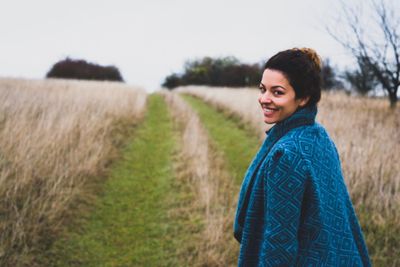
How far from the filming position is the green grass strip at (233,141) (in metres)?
5.95

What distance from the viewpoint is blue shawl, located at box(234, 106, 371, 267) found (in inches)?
46.6

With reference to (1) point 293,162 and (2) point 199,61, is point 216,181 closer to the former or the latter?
(1) point 293,162

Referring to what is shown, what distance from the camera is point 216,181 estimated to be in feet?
15.8

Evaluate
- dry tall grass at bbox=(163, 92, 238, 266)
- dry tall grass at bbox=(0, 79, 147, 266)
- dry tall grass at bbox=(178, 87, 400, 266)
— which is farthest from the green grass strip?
dry tall grass at bbox=(0, 79, 147, 266)

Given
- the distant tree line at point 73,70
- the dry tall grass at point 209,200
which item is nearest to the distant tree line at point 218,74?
the distant tree line at point 73,70

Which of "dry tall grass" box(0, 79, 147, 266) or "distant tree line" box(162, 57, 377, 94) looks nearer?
"dry tall grass" box(0, 79, 147, 266)

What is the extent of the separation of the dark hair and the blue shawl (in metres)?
0.10

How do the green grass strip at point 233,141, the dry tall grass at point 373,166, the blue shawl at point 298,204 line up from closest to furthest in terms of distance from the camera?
the blue shawl at point 298,204 → the dry tall grass at point 373,166 → the green grass strip at point 233,141

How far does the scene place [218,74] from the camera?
38.5 metres

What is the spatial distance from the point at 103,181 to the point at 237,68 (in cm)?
3313

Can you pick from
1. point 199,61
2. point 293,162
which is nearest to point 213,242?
point 293,162

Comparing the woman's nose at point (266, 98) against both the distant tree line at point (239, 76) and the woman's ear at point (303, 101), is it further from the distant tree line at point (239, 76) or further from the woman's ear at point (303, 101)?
the distant tree line at point (239, 76)

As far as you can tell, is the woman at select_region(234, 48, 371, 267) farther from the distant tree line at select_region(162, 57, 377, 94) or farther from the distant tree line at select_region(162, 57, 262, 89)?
the distant tree line at select_region(162, 57, 262, 89)

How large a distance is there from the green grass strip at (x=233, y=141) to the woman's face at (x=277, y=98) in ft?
12.6
